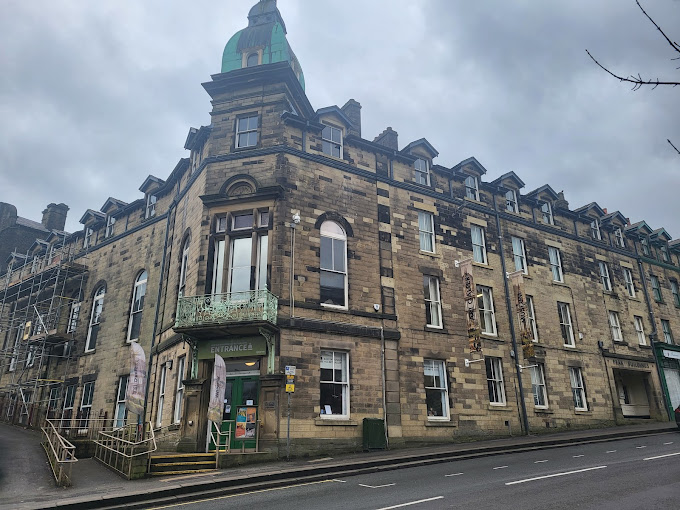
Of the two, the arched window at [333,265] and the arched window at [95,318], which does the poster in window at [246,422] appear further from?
the arched window at [95,318]

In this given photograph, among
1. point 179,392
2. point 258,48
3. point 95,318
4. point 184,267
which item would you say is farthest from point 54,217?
point 179,392

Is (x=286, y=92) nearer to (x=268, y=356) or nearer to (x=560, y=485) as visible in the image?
(x=268, y=356)

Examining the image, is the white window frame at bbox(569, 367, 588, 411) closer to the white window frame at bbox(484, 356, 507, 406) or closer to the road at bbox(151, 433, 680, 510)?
the white window frame at bbox(484, 356, 507, 406)

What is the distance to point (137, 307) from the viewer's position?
24.0 metres

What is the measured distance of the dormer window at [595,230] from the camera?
29625 mm

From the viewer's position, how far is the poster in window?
15477 mm

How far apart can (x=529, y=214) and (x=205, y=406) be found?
19.4 metres

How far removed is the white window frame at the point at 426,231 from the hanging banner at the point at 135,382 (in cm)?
1274

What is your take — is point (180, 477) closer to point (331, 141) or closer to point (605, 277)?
point (331, 141)

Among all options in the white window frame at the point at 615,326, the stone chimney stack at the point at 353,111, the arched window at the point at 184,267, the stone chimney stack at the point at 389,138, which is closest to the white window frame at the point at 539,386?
the white window frame at the point at 615,326

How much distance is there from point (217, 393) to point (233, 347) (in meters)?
2.63

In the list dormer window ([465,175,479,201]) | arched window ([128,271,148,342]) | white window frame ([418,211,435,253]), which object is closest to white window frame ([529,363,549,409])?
white window frame ([418,211,435,253])

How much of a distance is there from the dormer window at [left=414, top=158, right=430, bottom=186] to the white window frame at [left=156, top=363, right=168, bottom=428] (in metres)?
13.7

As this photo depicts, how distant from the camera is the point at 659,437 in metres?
19.0
